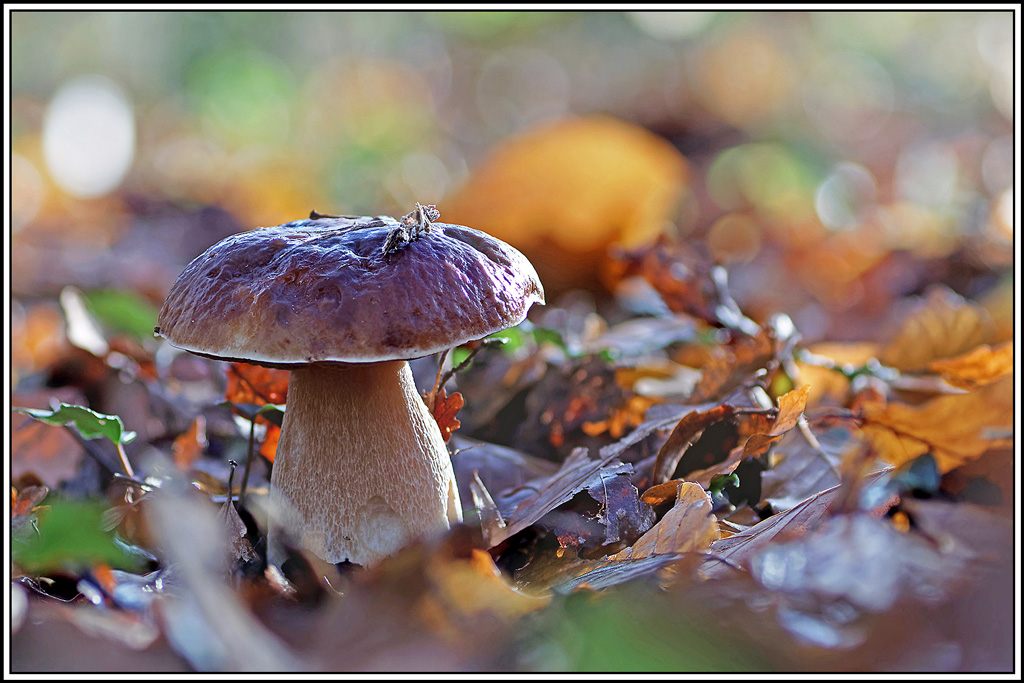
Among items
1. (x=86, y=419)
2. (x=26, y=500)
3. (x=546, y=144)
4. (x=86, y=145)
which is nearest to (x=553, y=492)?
(x=86, y=419)

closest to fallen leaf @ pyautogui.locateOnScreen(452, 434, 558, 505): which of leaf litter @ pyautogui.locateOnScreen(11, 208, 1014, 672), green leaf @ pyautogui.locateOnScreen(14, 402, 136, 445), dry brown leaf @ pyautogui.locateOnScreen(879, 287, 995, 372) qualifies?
leaf litter @ pyautogui.locateOnScreen(11, 208, 1014, 672)

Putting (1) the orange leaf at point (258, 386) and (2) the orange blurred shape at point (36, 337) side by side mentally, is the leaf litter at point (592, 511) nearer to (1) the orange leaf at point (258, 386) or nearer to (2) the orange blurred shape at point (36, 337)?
(1) the orange leaf at point (258, 386)

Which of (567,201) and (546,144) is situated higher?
(546,144)

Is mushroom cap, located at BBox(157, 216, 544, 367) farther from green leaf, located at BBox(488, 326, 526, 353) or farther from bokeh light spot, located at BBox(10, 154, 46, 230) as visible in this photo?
bokeh light spot, located at BBox(10, 154, 46, 230)

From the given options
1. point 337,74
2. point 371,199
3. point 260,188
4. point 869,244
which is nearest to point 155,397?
point 869,244

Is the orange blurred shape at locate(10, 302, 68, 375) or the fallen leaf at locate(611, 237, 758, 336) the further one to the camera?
the orange blurred shape at locate(10, 302, 68, 375)

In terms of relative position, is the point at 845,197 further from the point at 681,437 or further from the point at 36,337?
the point at 36,337
